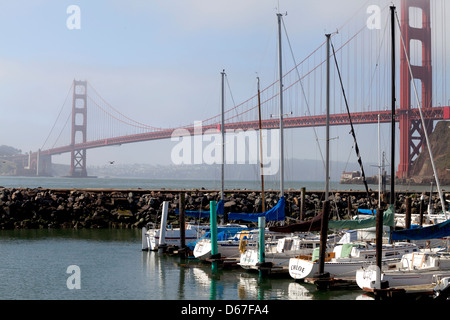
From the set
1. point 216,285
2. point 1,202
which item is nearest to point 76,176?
point 1,202

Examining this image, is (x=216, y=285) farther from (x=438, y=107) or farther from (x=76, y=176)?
(x=76, y=176)

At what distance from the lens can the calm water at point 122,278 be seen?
52.7 ft

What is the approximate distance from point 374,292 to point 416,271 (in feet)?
4.91

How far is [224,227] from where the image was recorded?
24.0 m

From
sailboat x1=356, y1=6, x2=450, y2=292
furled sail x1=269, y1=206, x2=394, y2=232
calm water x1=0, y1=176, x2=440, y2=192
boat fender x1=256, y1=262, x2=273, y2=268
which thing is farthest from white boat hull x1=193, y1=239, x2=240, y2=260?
calm water x1=0, y1=176, x2=440, y2=192

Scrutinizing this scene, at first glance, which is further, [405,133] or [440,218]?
A: [405,133]

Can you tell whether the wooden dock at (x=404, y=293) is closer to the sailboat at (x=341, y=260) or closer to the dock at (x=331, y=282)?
the dock at (x=331, y=282)

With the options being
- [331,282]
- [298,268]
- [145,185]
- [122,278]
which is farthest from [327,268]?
[145,185]

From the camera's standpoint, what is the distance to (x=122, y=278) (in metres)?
18.7

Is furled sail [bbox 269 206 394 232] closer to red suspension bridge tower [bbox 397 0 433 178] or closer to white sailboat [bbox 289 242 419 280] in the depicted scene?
white sailboat [bbox 289 242 419 280]

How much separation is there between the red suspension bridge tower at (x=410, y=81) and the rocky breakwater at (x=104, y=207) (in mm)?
36862

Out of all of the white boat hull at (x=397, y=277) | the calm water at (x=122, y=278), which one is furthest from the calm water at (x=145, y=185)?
the white boat hull at (x=397, y=277)

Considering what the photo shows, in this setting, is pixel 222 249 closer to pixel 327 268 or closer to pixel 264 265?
pixel 264 265

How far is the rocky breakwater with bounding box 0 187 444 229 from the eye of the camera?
33500mm
